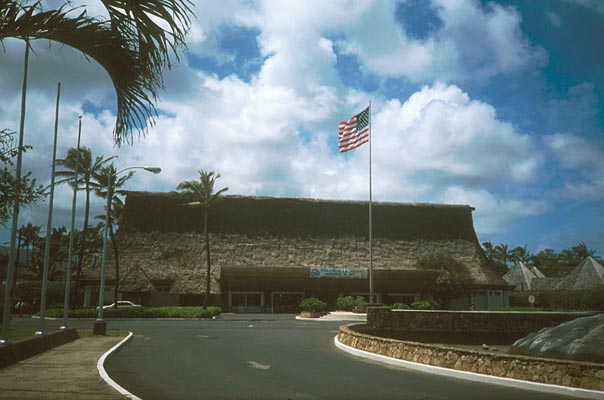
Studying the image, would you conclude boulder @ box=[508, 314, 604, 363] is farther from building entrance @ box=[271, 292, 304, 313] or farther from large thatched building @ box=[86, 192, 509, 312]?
building entrance @ box=[271, 292, 304, 313]

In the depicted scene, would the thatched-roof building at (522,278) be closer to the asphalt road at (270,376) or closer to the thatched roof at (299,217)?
the thatched roof at (299,217)

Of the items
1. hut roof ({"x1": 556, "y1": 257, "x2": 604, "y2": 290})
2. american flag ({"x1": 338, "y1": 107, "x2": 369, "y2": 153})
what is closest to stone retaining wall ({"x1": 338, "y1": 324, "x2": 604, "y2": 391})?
american flag ({"x1": 338, "y1": 107, "x2": 369, "y2": 153})

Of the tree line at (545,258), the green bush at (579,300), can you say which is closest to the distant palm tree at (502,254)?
the tree line at (545,258)

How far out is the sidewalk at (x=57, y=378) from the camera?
31.7 ft

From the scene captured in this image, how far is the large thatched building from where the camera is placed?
182ft

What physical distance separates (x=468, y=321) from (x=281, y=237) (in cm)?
3548

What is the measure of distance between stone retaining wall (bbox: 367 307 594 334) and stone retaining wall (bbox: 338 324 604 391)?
12078 mm

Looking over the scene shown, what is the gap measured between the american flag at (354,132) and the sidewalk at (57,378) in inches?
889

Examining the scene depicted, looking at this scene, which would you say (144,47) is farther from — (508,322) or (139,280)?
(139,280)

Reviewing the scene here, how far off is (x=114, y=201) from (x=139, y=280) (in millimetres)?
8765

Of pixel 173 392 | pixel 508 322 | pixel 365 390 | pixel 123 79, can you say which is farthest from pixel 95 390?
pixel 508 322

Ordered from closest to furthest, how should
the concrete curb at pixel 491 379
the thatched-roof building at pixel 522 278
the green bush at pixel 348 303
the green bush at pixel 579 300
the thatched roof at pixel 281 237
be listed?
the concrete curb at pixel 491 379, the green bush at pixel 579 300, the green bush at pixel 348 303, the thatched roof at pixel 281 237, the thatched-roof building at pixel 522 278

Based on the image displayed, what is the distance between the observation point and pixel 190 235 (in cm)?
6281

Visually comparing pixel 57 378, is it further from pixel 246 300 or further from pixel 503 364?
pixel 246 300
